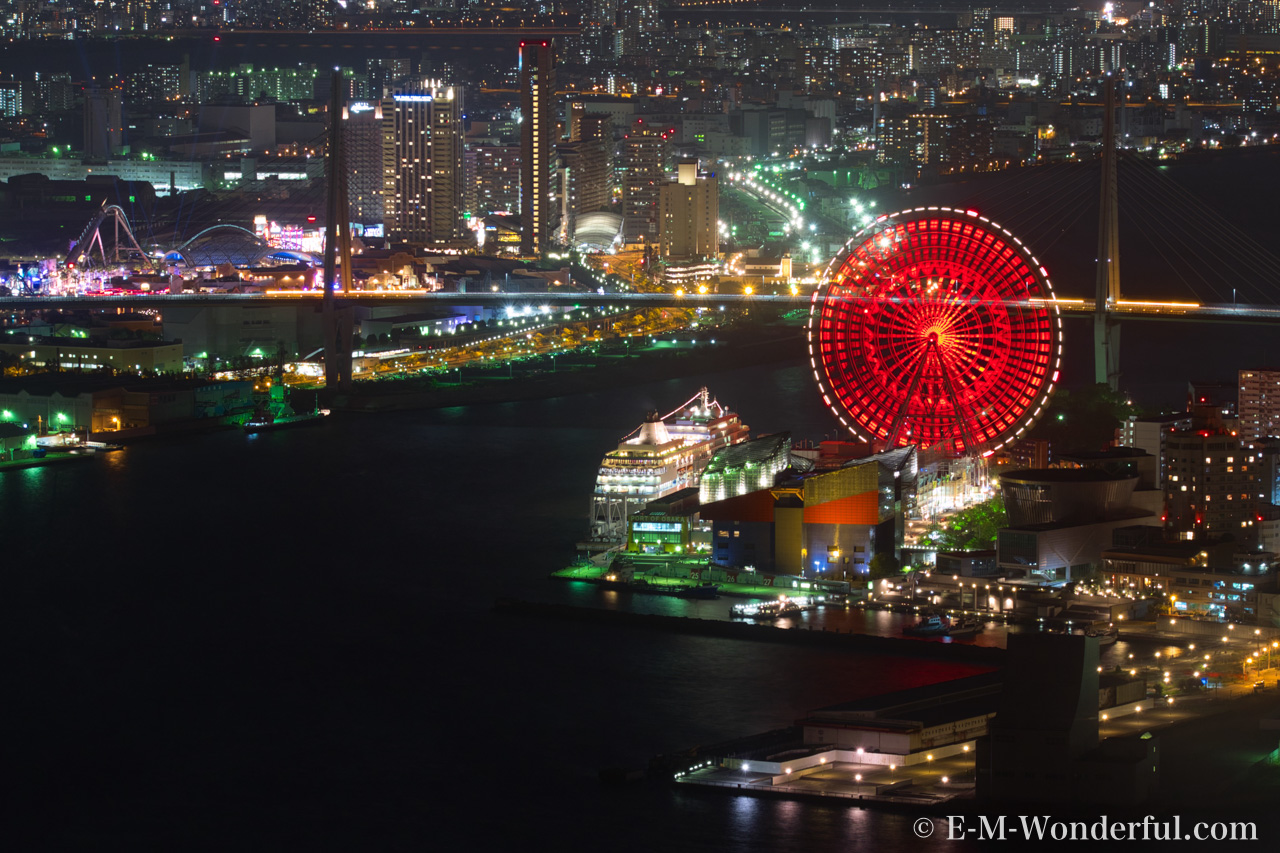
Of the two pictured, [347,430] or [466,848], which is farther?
[347,430]

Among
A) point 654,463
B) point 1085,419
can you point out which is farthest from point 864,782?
point 1085,419

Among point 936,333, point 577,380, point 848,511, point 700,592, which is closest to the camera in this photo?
point 700,592

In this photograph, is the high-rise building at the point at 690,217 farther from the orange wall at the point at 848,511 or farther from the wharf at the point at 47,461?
the orange wall at the point at 848,511

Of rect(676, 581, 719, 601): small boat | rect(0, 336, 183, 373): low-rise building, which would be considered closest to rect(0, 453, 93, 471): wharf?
rect(0, 336, 183, 373): low-rise building

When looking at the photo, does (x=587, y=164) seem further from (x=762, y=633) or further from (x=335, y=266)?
(x=762, y=633)

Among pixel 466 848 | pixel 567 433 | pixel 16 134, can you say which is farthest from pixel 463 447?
pixel 16 134

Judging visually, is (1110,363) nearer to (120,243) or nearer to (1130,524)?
(1130,524)

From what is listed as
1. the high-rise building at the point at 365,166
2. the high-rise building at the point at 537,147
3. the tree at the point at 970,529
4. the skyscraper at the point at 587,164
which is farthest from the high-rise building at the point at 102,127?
the tree at the point at 970,529
